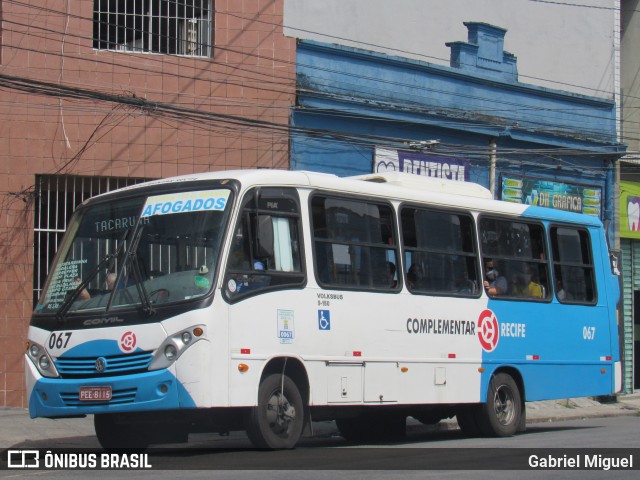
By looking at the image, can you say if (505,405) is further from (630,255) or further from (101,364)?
(630,255)

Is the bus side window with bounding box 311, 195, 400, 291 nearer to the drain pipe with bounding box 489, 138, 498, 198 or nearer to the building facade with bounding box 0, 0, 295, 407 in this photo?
the building facade with bounding box 0, 0, 295, 407

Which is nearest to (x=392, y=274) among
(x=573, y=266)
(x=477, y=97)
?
(x=573, y=266)

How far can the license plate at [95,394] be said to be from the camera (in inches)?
428

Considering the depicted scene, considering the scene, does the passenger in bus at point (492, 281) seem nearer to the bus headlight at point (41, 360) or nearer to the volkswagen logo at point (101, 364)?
the volkswagen logo at point (101, 364)

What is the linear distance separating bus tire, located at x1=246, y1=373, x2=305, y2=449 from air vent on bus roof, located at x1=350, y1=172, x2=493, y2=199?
10.8 feet

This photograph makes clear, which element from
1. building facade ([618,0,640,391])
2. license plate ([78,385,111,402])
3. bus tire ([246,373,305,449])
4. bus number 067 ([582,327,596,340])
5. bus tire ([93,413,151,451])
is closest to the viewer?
license plate ([78,385,111,402])

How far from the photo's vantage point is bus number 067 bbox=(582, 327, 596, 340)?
16125 millimetres

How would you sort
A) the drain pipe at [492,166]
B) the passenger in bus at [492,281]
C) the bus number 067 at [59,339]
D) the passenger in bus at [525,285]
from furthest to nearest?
the drain pipe at [492,166]
the passenger in bus at [525,285]
the passenger in bus at [492,281]
the bus number 067 at [59,339]

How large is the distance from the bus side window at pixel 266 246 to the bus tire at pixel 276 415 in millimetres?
1007

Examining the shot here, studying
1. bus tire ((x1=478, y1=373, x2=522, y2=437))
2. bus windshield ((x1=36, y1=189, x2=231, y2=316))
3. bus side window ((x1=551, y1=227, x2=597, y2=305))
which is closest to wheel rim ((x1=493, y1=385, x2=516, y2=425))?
bus tire ((x1=478, y1=373, x2=522, y2=437))

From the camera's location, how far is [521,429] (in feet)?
50.4

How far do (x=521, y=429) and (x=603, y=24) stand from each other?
1546 cm

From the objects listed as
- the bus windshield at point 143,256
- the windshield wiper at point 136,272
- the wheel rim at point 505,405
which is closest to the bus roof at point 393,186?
the bus windshield at point 143,256
